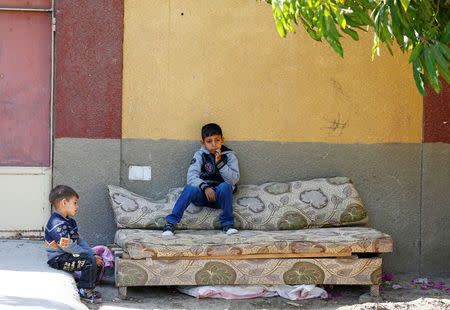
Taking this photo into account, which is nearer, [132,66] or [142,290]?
[142,290]

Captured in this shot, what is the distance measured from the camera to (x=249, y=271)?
17.3 ft

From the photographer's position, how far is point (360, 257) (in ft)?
18.7

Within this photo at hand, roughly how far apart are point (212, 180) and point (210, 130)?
450mm

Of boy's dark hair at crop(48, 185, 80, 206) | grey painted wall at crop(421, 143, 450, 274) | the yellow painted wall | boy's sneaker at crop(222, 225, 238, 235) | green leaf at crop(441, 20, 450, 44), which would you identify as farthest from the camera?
grey painted wall at crop(421, 143, 450, 274)

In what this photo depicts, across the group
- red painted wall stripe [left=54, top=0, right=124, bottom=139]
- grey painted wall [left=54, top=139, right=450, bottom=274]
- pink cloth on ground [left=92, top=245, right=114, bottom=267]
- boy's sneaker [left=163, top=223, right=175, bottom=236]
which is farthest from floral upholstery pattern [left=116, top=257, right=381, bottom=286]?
red painted wall stripe [left=54, top=0, right=124, bottom=139]

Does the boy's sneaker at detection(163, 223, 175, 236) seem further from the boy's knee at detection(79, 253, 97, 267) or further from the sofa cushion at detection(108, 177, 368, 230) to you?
the boy's knee at detection(79, 253, 97, 267)

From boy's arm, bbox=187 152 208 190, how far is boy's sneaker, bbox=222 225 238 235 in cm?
39

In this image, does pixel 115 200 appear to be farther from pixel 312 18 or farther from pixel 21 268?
pixel 312 18

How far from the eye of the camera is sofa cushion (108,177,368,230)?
577cm

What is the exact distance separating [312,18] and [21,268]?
9.97 feet

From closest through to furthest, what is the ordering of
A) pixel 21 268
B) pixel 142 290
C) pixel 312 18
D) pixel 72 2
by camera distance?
pixel 312 18, pixel 21 268, pixel 142 290, pixel 72 2

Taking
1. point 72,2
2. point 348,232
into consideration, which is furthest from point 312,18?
point 72,2

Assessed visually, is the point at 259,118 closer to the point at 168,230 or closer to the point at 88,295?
the point at 168,230

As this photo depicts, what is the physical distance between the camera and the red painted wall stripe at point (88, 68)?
19.7ft
